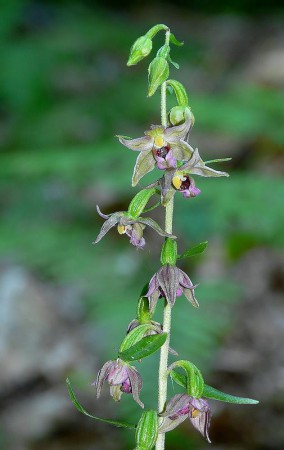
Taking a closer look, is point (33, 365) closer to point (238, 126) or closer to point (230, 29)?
point (238, 126)

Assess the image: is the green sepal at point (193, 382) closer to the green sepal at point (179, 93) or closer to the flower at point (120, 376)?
the flower at point (120, 376)

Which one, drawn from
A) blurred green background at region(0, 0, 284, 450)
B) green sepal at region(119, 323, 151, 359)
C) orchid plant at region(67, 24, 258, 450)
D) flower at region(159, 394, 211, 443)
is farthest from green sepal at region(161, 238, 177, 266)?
blurred green background at region(0, 0, 284, 450)

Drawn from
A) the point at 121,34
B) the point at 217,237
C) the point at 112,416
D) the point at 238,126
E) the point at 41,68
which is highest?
the point at 121,34

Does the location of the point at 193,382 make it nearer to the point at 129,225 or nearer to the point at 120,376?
the point at 120,376

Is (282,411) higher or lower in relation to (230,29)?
lower

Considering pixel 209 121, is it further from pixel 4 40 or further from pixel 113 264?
pixel 4 40

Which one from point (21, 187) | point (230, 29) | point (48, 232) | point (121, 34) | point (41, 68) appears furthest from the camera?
point (230, 29)

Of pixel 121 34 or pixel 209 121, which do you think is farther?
pixel 121 34

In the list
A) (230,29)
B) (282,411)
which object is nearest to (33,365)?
(282,411)

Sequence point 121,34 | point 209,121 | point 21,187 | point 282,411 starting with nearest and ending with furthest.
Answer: point 282,411, point 209,121, point 21,187, point 121,34
